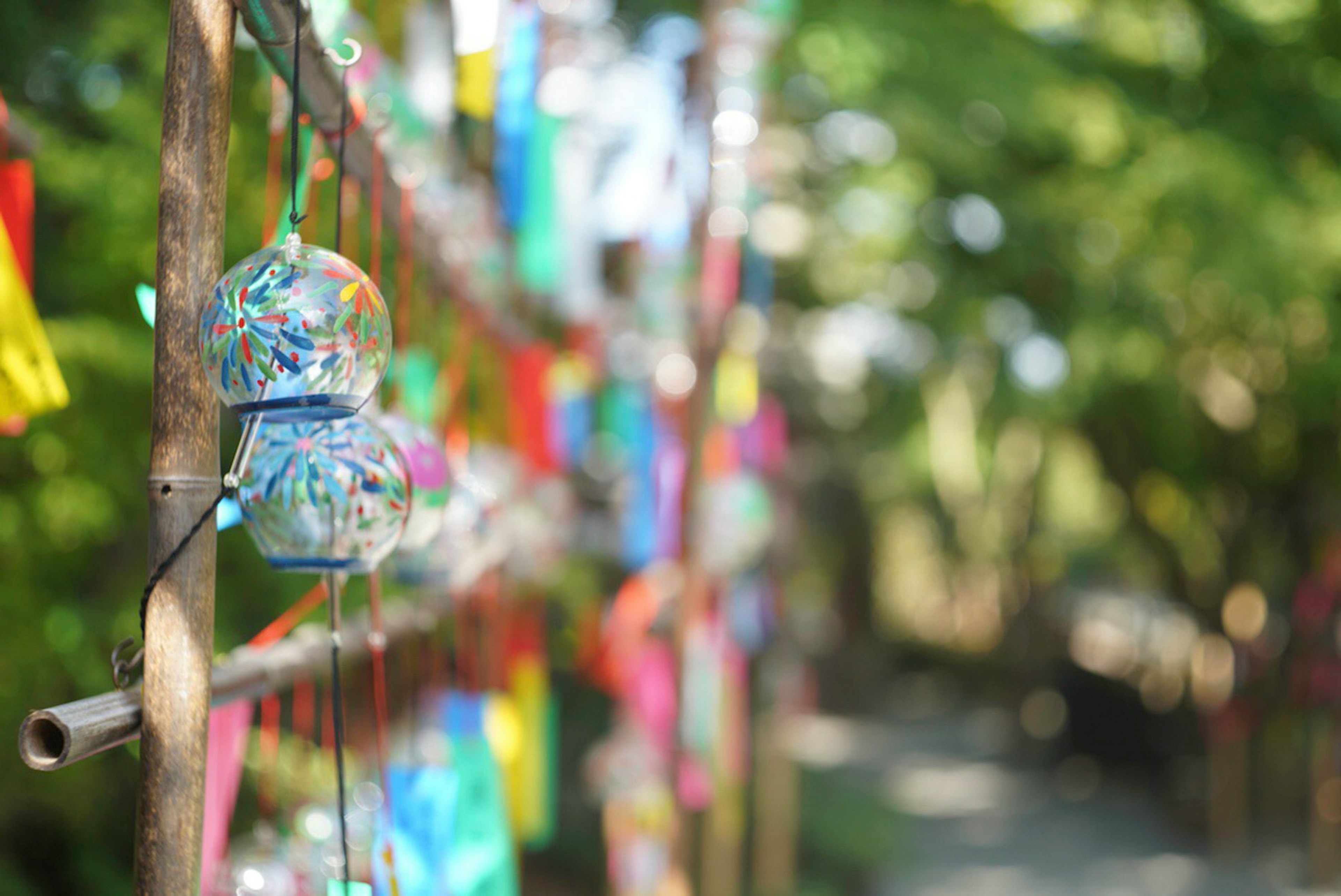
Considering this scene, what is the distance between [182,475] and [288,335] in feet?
0.52

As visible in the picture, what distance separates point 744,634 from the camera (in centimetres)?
584

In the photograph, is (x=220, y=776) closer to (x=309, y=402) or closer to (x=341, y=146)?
(x=309, y=402)

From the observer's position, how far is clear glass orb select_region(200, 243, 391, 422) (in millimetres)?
915

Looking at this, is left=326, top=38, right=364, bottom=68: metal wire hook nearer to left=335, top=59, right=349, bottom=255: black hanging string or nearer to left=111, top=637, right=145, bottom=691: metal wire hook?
left=335, top=59, right=349, bottom=255: black hanging string

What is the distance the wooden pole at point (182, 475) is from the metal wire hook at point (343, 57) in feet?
0.68

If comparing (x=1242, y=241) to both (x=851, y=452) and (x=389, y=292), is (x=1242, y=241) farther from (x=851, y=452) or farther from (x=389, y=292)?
(x=851, y=452)

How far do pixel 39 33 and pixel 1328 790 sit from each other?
278 inches

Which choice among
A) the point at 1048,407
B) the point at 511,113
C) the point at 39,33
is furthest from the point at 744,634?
the point at 39,33

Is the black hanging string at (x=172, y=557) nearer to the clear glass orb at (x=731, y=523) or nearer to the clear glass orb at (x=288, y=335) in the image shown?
the clear glass orb at (x=288, y=335)

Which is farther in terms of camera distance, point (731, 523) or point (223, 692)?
point (731, 523)

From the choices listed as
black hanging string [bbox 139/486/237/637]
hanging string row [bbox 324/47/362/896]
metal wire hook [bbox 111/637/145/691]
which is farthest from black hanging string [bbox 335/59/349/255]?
metal wire hook [bbox 111/637/145/691]

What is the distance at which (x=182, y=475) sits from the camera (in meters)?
0.96

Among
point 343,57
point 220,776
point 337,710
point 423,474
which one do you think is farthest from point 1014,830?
point 343,57

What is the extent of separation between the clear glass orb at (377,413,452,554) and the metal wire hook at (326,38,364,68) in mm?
415
